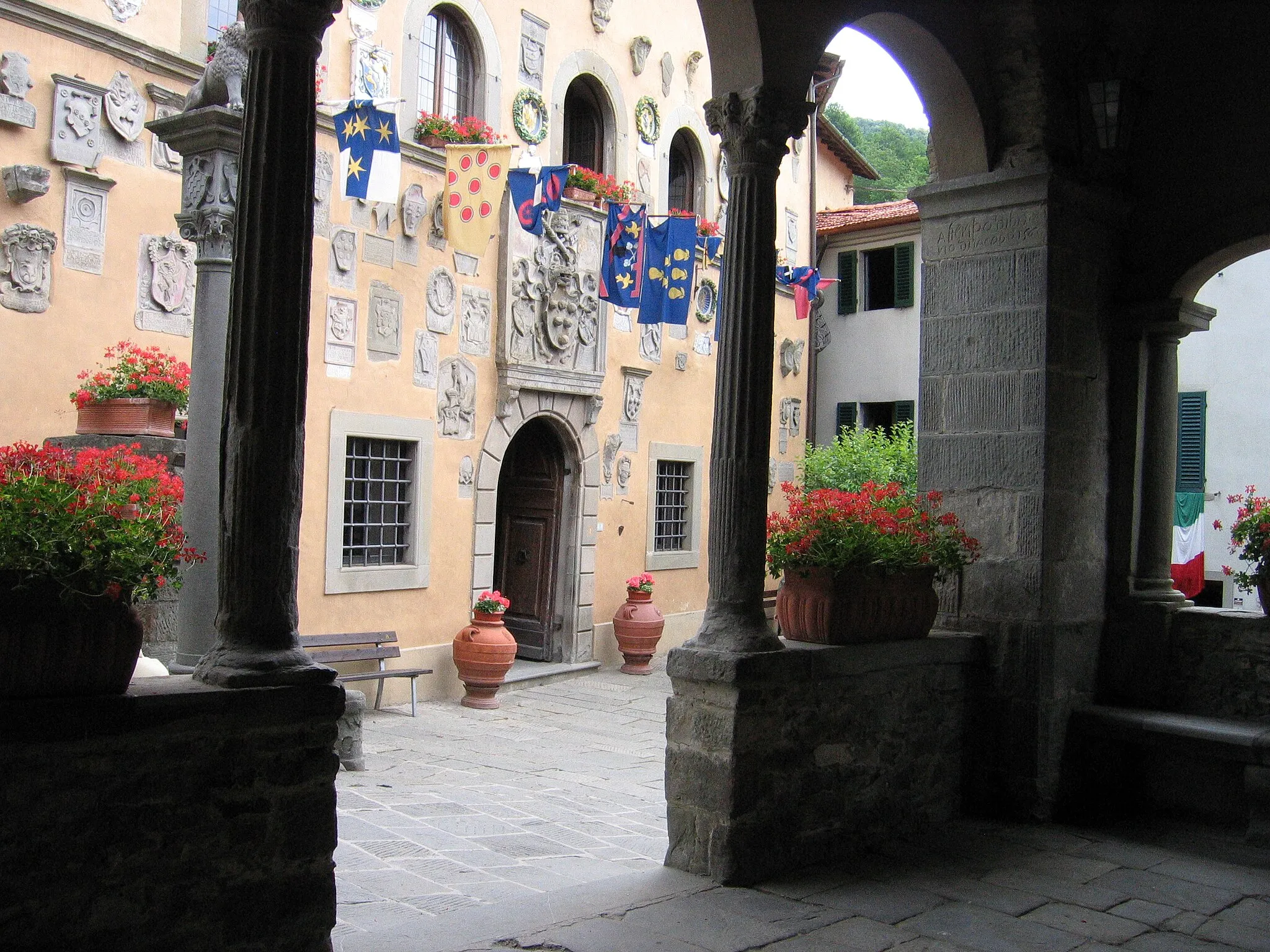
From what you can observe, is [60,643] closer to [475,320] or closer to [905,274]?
[475,320]

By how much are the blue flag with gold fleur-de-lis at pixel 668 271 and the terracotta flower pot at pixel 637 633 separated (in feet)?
10.3

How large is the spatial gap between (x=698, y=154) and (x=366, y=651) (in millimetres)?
6989

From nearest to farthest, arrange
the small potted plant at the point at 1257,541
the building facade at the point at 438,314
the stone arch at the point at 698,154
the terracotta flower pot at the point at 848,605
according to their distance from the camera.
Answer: the terracotta flower pot at the point at 848,605 → the small potted plant at the point at 1257,541 → the building facade at the point at 438,314 → the stone arch at the point at 698,154

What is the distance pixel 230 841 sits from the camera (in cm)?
285

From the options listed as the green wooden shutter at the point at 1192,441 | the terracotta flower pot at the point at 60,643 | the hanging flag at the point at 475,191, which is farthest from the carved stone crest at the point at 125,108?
the green wooden shutter at the point at 1192,441

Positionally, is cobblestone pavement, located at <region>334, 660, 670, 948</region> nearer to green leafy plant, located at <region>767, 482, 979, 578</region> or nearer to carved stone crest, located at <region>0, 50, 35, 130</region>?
green leafy plant, located at <region>767, 482, 979, 578</region>

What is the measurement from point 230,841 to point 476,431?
773cm

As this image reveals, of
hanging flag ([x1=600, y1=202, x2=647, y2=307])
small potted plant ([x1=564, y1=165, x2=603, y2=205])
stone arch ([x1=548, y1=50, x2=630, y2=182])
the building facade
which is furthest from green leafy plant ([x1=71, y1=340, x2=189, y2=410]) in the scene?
stone arch ([x1=548, y1=50, x2=630, y2=182])

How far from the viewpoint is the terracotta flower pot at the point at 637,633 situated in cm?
1183

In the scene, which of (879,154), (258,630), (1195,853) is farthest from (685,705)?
(879,154)

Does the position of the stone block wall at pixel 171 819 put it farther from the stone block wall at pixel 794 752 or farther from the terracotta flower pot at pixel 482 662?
the terracotta flower pot at pixel 482 662

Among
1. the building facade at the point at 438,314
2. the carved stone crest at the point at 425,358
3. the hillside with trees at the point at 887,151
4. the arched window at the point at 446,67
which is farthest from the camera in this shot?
the hillside with trees at the point at 887,151

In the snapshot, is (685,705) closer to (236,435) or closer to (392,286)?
(236,435)

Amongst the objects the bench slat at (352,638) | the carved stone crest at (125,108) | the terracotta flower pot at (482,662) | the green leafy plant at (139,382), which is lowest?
the terracotta flower pot at (482,662)
